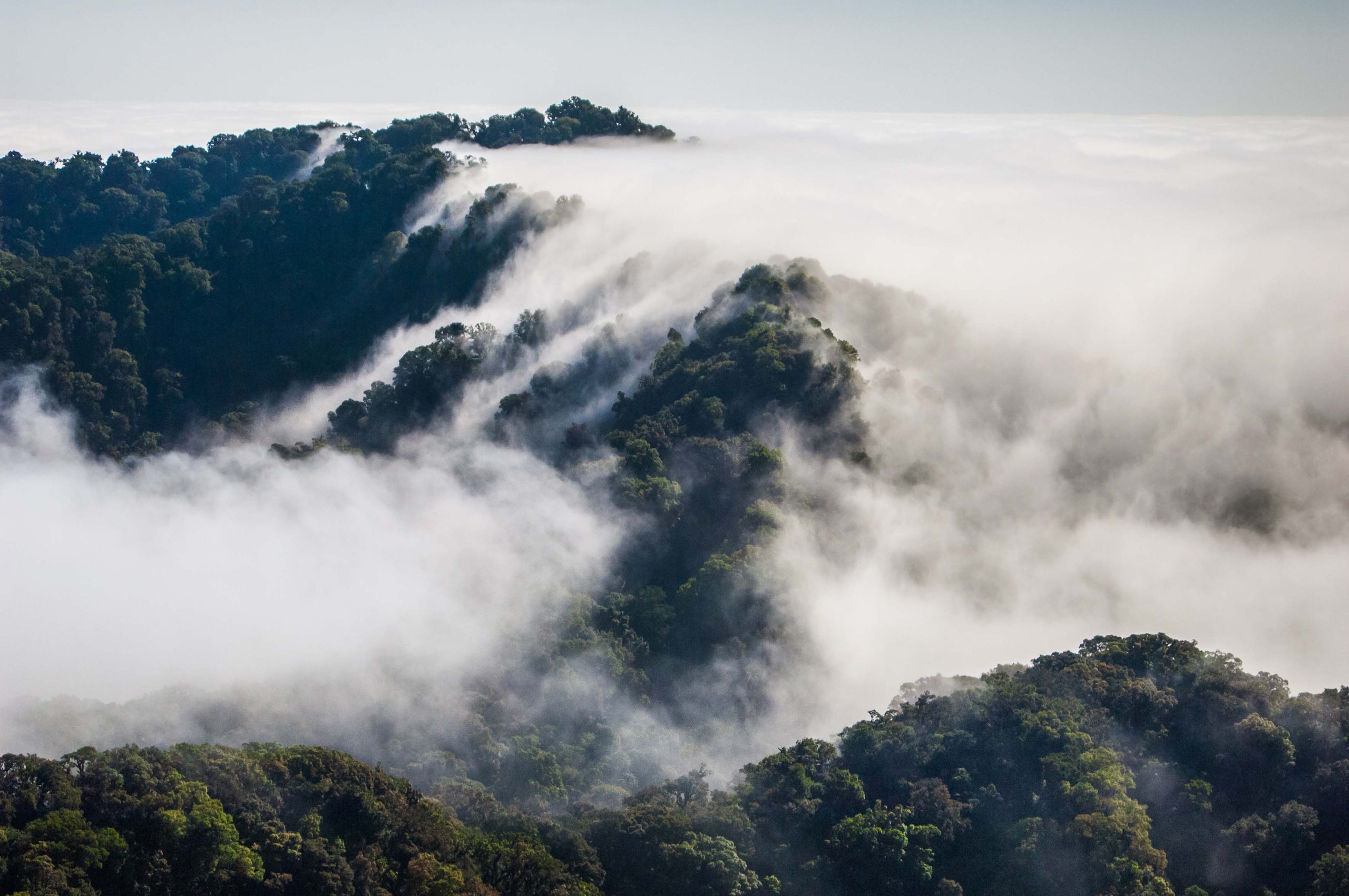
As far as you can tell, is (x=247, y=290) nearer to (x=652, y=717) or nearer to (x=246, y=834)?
(x=652, y=717)

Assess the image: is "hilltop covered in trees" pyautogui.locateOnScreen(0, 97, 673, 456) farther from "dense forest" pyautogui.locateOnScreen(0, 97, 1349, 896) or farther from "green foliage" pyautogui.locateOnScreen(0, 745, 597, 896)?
"green foliage" pyautogui.locateOnScreen(0, 745, 597, 896)

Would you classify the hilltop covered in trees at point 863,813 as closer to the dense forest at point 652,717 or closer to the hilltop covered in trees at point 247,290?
the dense forest at point 652,717

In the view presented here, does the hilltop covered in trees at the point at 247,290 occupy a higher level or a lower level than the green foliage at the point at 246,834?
higher

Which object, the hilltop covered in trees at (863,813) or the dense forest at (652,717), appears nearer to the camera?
the hilltop covered in trees at (863,813)

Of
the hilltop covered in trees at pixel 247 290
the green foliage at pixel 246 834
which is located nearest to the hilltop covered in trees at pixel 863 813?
the green foliage at pixel 246 834

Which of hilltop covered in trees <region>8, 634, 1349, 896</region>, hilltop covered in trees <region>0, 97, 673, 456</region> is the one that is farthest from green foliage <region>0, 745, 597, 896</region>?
hilltop covered in trees <region>0, 97, 673, 456</region>

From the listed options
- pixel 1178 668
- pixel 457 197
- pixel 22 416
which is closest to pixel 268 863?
pixel 1178 668

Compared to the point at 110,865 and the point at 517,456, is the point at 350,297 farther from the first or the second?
the point at 110,865

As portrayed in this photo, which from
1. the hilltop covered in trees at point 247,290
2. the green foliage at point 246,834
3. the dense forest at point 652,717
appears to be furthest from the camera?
the hilltop covered in trees at point 247,290

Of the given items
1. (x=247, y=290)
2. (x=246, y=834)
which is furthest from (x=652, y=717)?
(x=247, y=290)
